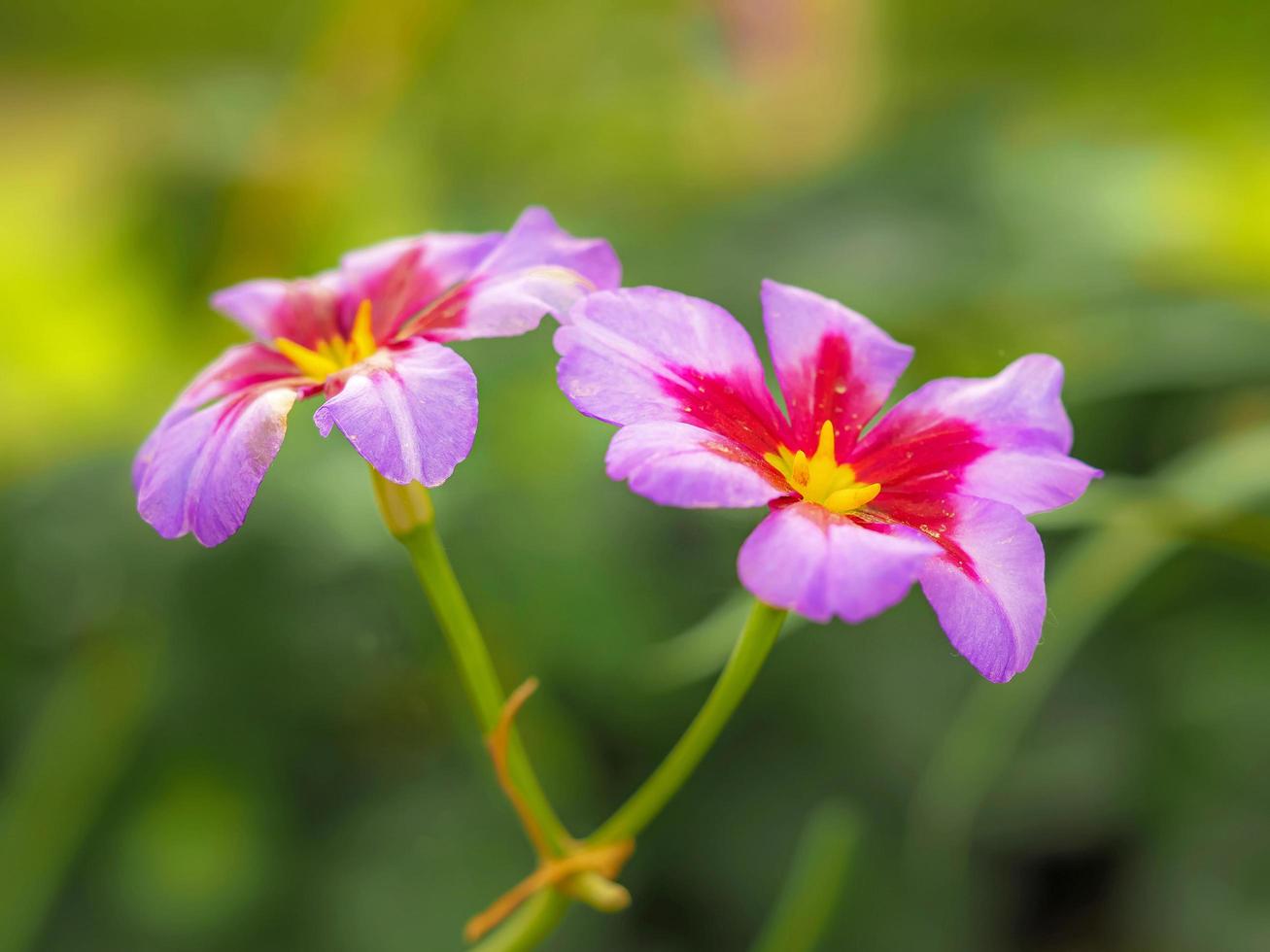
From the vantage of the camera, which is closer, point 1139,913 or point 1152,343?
point 1139,913

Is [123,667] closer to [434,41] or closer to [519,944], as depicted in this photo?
[519,944]

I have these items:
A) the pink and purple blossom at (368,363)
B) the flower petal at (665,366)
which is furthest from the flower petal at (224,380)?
the flower petal at (665,366)

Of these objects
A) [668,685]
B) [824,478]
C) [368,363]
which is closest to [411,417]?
[368,363]

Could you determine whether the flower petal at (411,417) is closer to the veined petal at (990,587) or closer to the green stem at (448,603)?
the green stem at (448,603)

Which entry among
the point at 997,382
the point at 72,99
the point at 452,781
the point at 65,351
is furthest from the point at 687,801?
the point at 72,99

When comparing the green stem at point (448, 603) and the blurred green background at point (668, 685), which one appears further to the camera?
the blurred green background at point (668, 685)

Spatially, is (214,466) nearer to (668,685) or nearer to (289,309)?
(289,309)
